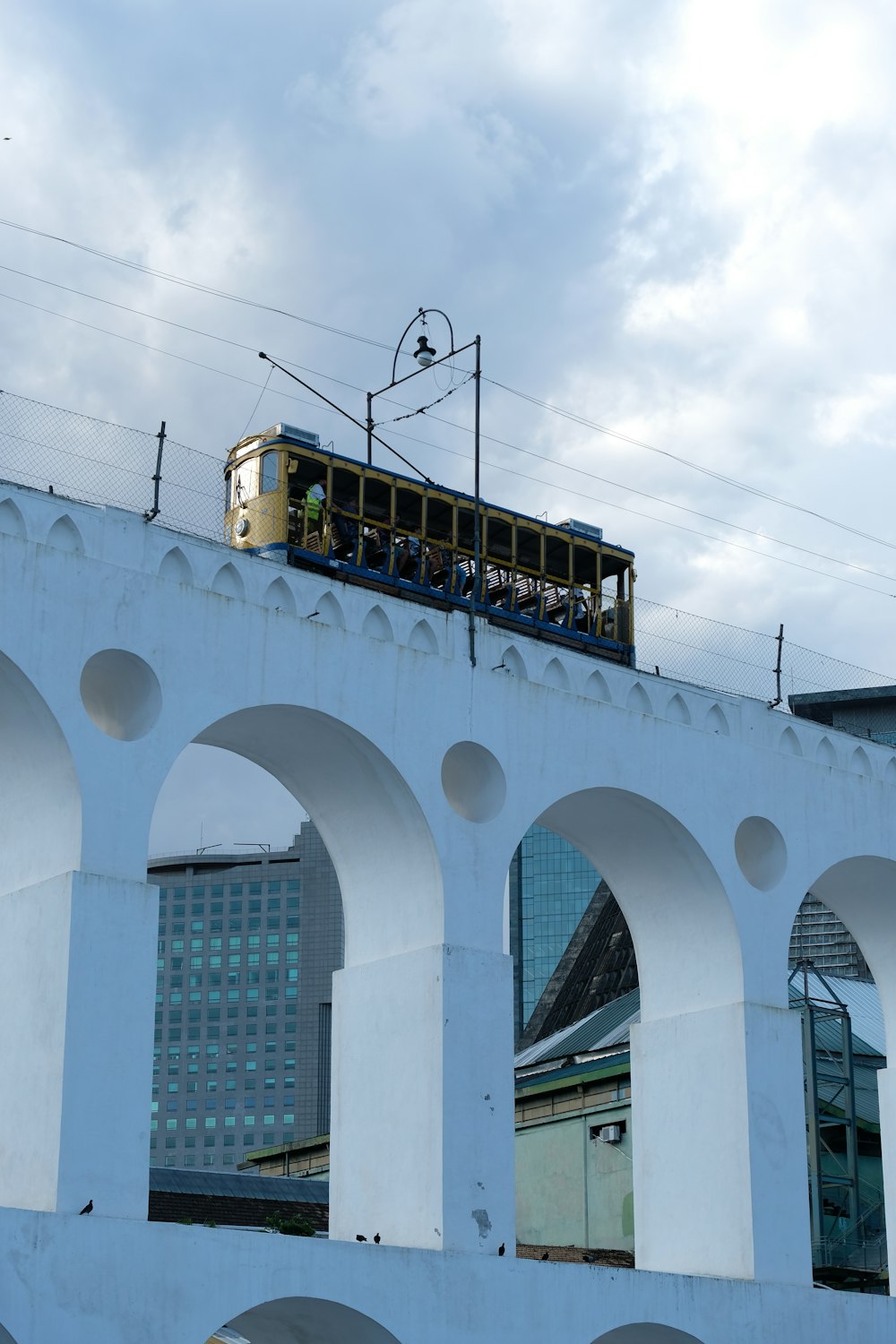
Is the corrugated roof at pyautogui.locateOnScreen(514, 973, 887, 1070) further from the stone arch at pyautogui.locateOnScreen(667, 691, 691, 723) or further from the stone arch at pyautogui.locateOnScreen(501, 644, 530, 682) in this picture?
the stone arch at pyautogui.locateOnScreen(501, 644, 530, 682)

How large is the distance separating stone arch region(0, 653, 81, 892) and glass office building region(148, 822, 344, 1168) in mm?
129763

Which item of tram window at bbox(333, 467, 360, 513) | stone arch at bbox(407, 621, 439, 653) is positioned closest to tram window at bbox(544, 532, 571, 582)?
tram window at bbox(333, 467, 360, 513)

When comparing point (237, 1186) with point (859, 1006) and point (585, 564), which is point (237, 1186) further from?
point (585, 564)

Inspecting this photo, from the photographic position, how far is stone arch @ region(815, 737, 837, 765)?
27.1 meters

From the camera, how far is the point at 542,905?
7419cm

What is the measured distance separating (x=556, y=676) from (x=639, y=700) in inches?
57.8

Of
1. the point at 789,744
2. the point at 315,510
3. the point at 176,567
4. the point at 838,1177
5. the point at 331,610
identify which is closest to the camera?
the point at 176,567

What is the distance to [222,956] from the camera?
15650cm

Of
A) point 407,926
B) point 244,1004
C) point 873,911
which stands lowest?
point 407,926

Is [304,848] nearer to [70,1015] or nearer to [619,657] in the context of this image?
[619,657]

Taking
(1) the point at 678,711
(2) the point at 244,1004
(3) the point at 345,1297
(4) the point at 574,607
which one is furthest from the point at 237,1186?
(2) the point at 244,1004

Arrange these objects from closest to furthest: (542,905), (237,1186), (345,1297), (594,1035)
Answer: (345,1297), (237,1186), (594,1035), (542,905)

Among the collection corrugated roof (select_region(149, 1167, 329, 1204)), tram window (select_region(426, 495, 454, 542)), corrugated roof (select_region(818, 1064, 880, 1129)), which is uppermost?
tram window (select_region(426, 495, 454, 542))

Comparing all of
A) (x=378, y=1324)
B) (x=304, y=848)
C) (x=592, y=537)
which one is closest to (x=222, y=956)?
(x=304, y=848)
